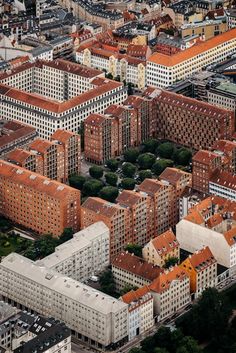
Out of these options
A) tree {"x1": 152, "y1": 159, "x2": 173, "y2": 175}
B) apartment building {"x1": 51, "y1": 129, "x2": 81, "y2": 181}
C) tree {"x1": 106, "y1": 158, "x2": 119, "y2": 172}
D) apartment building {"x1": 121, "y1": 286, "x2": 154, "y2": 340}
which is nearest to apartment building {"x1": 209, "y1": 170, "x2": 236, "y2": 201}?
tree {"x1": 152, "y1": 159, "x2": 173, "y2": 175}

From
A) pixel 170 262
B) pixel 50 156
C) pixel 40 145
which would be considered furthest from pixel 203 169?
pixel 40 145

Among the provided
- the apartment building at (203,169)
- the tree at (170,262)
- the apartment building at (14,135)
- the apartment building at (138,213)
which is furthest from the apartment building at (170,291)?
the apartment building at (14,135)

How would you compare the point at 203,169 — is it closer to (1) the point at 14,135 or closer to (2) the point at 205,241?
(2) the point at 205,241

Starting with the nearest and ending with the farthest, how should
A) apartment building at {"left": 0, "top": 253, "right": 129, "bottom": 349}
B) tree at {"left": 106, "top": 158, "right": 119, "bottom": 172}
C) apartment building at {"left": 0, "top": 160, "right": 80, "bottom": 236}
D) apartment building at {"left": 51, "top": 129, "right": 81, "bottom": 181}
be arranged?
apartment building at {"left": 0, "top": 253, "right": 129, "bottom": 349} < apartment building at {"left": 0, "top": 160, "right": 80, "bottom": 236} < apartment building at {"left": 51, "top": 129, "right": 81, "bottom": 181} < tree at {"left": 106, "top": 158, "right": 119, "bottom": 172}

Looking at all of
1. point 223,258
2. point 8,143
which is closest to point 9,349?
point 223,258

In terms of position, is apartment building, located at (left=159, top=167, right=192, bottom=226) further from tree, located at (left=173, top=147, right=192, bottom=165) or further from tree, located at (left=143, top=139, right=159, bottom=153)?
tree, located at (left=143, top=139, right=159, bottom=153)

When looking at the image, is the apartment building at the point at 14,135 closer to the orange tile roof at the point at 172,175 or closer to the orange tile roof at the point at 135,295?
the orange tile roof at the point at 172,175
